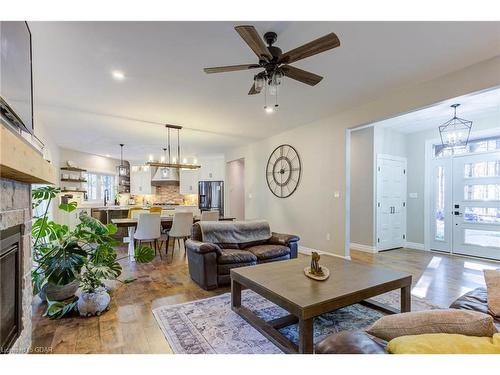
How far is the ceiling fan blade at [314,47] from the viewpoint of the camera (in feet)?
6.39

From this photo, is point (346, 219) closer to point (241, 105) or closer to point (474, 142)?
point (241, 105)

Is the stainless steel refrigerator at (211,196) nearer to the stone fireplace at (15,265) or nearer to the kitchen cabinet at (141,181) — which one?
the kitchen cabinet at (141,181)

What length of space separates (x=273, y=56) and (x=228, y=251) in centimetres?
250

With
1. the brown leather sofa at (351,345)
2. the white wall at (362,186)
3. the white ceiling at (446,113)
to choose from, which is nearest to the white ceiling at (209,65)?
the white ceiling at (446,113)

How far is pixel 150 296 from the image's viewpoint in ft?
10.0

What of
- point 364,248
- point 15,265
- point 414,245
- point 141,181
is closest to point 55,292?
point 15,265

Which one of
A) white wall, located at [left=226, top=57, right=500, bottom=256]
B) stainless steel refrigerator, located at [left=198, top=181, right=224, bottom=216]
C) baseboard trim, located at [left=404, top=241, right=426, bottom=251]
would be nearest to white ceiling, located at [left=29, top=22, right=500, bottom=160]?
white wall, located at [left=226, top=57, right=500, bottom=256]

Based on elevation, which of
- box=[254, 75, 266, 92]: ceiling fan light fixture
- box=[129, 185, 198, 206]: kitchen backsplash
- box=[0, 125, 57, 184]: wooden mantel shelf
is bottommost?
box=[129, 185, 198, 206]: kitchen backsplash

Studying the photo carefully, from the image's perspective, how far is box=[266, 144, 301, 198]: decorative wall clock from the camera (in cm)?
584

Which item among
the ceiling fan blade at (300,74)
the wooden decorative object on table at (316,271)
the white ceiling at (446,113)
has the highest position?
the white ceiling at (446,113)

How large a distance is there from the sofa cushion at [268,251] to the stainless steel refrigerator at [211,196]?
5.18 m

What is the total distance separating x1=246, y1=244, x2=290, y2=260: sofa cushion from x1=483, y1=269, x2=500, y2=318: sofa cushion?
235 centimetres

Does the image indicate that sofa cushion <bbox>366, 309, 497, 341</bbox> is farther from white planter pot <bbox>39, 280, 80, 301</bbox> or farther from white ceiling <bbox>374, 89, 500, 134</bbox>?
white ceiling <bbox>374, 89, 500, 134</bbox>
